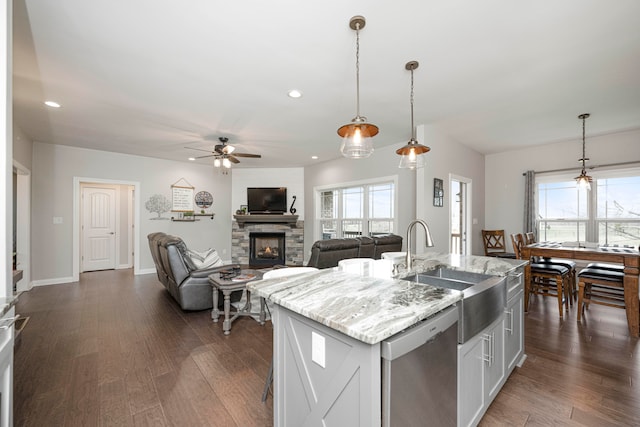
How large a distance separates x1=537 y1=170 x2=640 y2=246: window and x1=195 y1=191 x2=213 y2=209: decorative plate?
289 inches

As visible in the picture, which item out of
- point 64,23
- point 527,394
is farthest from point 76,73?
point 527,394

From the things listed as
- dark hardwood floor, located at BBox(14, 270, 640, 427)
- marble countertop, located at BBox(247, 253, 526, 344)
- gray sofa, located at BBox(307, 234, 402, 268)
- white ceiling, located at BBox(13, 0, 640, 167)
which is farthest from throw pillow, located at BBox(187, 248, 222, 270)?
marble countertop, located at BBox(247, 253, 526, 344)

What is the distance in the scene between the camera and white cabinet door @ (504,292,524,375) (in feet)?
6.31

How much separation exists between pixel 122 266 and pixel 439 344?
302 inches

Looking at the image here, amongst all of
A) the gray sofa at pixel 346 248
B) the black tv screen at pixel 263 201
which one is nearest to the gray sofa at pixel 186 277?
the gray sofa at pixel 346 248

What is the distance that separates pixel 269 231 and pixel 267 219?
0.34 meters

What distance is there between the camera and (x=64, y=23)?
1.93 metres

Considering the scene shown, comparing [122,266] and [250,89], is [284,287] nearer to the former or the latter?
[250,89]

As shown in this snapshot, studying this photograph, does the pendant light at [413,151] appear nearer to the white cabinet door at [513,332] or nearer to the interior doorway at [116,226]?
→ the white cabinet door at [513,332]

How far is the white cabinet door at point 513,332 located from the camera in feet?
6.31

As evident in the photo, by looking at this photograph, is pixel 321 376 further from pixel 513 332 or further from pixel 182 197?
pixel 182 197

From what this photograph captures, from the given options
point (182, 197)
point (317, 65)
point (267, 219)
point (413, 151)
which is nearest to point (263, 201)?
point (267, 219)

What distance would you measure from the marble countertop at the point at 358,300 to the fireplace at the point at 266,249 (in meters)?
5.35

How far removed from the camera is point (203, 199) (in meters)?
6.69
